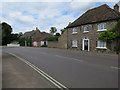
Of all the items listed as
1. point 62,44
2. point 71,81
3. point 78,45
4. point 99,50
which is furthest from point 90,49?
point 71,81

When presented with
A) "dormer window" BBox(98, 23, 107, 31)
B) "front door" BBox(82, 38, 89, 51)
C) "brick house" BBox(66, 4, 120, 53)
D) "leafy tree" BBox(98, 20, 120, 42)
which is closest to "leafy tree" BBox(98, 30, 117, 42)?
"leafy tree" BBox(98, 20, 120, 42)

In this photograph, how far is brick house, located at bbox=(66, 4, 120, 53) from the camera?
15508 millimetres

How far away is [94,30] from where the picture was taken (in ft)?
57.7

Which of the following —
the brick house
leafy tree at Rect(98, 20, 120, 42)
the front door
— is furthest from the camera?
the front door

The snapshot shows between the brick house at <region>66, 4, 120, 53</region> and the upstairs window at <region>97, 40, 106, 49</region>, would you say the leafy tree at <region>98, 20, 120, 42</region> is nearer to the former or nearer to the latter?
the brick house at <region>66, 4, 120, 53</region>

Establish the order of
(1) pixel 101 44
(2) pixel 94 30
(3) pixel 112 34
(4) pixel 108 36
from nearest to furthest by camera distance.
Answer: (3) pixel 112 34 < (4) pixel 108 36 < (1) pixel 101 44 < (2) pixel 94 30

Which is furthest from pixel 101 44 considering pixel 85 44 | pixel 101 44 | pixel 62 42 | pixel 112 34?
pixel 62 42

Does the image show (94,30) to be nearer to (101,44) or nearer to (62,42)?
(101,44)

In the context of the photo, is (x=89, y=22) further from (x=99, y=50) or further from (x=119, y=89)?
(x=119, y=89)

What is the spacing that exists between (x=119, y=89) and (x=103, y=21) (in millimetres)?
15045

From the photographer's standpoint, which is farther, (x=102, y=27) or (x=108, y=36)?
(x=102, y=27)

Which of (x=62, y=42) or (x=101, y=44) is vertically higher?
(x=62, y=42)

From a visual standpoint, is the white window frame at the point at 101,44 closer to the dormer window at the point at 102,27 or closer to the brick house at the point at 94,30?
the brick house at the point at 94,30

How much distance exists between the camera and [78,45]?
67.9ft
